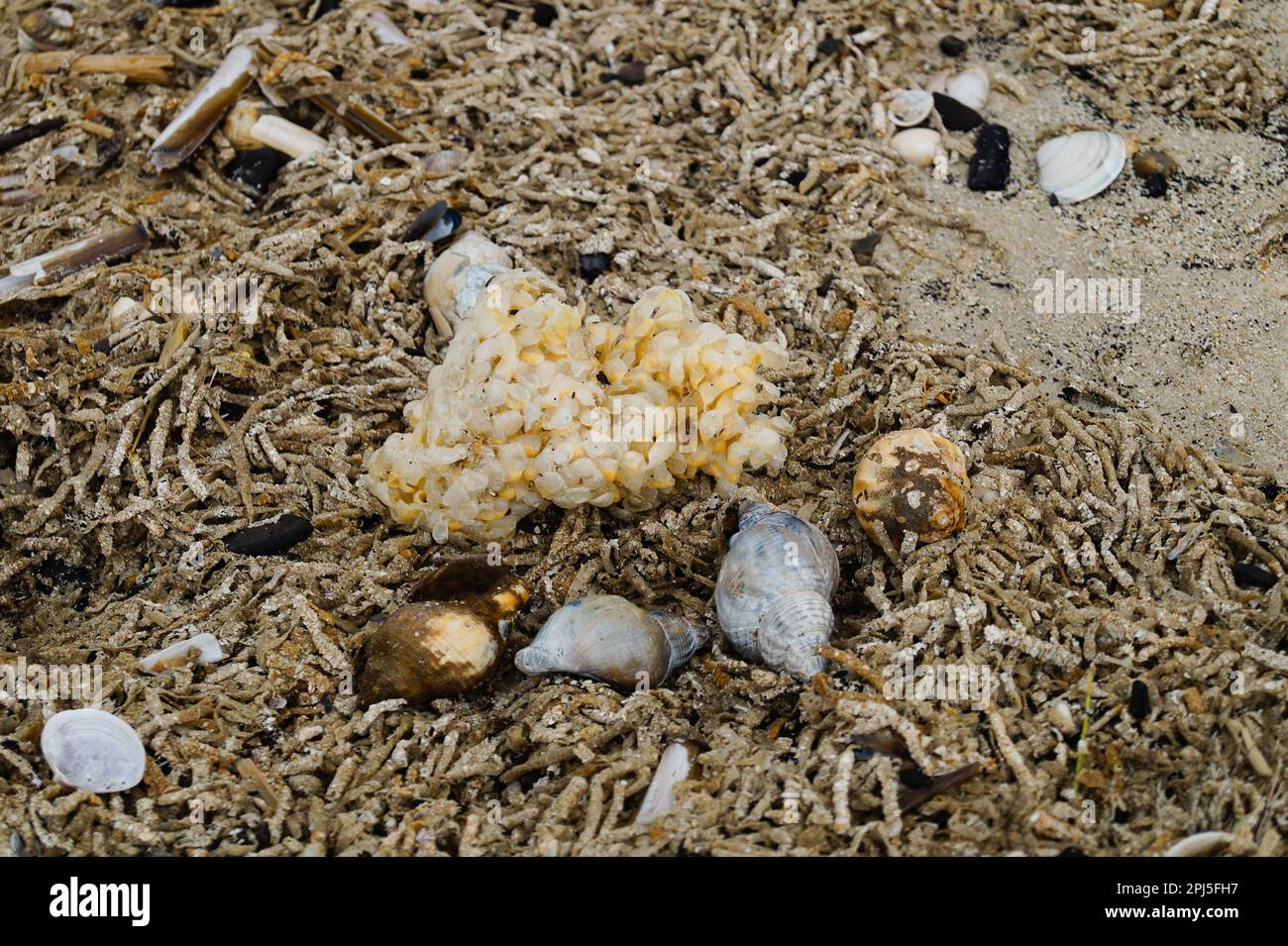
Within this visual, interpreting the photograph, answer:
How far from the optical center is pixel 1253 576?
11.8ft

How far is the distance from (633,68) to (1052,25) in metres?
2.32

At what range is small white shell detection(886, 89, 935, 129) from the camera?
5.55 meters

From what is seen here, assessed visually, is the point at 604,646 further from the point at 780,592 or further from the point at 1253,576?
the point at 1253,576

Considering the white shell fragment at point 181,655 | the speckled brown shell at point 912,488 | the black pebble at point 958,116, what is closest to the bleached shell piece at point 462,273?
the white shell fragment at point 181,655

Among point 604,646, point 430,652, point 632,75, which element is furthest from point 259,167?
point 604,646

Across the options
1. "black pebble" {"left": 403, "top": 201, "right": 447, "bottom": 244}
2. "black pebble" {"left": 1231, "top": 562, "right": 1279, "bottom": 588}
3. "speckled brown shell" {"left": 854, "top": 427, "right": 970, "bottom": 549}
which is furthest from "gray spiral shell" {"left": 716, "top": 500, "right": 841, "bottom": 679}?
"black pebble" {"left": 403, "top": 201, "right": 447, "bottom": 244}

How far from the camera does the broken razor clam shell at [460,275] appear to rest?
456cm

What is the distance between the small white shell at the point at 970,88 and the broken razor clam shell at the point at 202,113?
11.9ft

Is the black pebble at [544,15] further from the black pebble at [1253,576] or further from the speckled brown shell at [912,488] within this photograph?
the black pebble at [1253,576]

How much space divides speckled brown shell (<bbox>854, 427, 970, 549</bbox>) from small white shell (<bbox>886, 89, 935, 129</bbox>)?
2404mm

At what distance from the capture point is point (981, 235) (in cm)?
504

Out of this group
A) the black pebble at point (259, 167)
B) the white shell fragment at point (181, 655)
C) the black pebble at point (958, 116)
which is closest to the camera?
the white shell fragment at point (181, 655)

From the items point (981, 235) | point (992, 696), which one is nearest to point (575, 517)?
point (992, 696)
